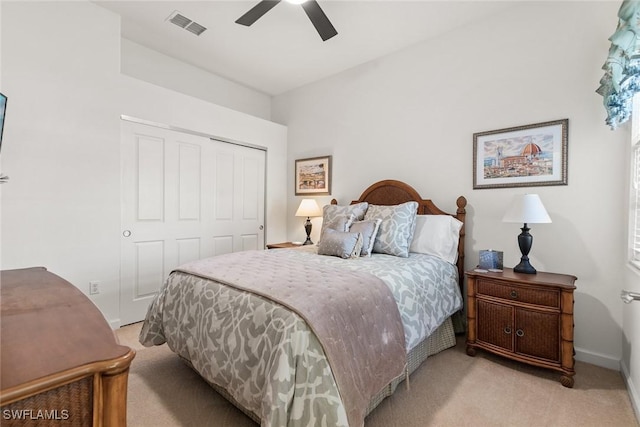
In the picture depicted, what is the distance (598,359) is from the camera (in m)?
2.26

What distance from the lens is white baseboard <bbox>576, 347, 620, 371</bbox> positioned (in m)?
2.19

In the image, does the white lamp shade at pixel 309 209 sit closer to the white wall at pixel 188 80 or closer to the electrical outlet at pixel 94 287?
the white wall at pixel 188 80

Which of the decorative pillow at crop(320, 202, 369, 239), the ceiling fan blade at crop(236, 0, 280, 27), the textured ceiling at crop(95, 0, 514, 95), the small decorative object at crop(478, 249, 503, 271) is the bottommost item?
the small decorative object at crop(478, 249, 503, 271)

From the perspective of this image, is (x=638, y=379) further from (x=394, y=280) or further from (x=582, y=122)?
(x=582, y=122)

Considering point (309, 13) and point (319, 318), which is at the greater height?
point (309, 13)

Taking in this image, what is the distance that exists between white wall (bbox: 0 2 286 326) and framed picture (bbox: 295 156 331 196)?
1.94m

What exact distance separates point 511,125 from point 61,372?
3266mm

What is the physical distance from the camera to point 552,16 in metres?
2.48

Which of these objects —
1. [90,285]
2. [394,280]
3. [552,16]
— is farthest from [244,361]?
[552,16]

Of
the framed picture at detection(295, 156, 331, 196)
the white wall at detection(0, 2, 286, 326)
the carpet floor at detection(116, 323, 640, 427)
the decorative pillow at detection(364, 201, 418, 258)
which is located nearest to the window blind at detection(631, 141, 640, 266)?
the carpet floor at detection(116, 323, 640, 427)

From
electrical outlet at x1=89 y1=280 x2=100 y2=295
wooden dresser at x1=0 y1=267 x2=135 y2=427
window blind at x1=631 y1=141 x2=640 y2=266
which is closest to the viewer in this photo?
wooden dresser at x1=0 y1=267 x2=135 y2=427

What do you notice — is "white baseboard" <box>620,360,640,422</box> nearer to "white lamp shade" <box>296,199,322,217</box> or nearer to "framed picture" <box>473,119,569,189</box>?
"framed picture" <box>473,119,569,189</box>

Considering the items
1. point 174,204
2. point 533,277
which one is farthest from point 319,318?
point 174,204

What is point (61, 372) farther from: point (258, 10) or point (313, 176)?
point (313, 176)
